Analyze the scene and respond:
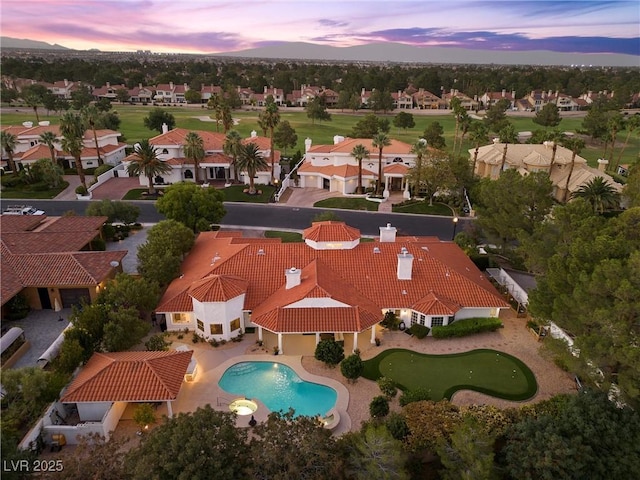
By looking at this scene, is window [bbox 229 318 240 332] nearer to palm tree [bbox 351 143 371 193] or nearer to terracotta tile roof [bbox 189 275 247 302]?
terracotta tile roof [bbox 189 275 247 302]

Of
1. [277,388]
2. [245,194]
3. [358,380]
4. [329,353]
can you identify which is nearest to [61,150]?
[245,194]

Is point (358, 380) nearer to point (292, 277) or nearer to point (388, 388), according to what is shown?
point (388, 388)

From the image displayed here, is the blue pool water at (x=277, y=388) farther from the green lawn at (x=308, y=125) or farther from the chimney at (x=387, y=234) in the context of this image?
the green lawn at (x=308, y=125)

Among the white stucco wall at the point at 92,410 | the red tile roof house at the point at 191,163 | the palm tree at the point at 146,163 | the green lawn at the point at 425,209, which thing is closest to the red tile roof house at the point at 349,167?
the green lawn at the point at 425,209

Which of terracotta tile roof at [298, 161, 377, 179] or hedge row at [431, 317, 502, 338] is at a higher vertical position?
terracotta tile roof at [298, 161, 377, 179]

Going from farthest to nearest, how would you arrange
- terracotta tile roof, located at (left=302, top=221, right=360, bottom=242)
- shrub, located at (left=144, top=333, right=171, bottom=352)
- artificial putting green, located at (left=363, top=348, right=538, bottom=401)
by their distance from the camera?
terracotta tile roof, located at (left=302, top=221, right=360, bottom=242) < shrub, located at (left=144, top=333, right=171, bottom=352) < artificial putting green, located at (left=363, top=348, right=538, bottom=401)

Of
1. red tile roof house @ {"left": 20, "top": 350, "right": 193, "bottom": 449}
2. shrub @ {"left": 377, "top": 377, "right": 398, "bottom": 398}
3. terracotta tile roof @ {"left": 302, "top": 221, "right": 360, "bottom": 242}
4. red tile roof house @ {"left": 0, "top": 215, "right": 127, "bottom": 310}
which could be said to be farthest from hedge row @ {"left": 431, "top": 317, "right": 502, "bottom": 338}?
red tile roof house @ {"left": 0, "top": 215, "right": 127, "bottom": 310}

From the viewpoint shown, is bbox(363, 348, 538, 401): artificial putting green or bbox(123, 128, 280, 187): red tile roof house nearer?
bbox(363, 348, 538, 401): artificial putting green
